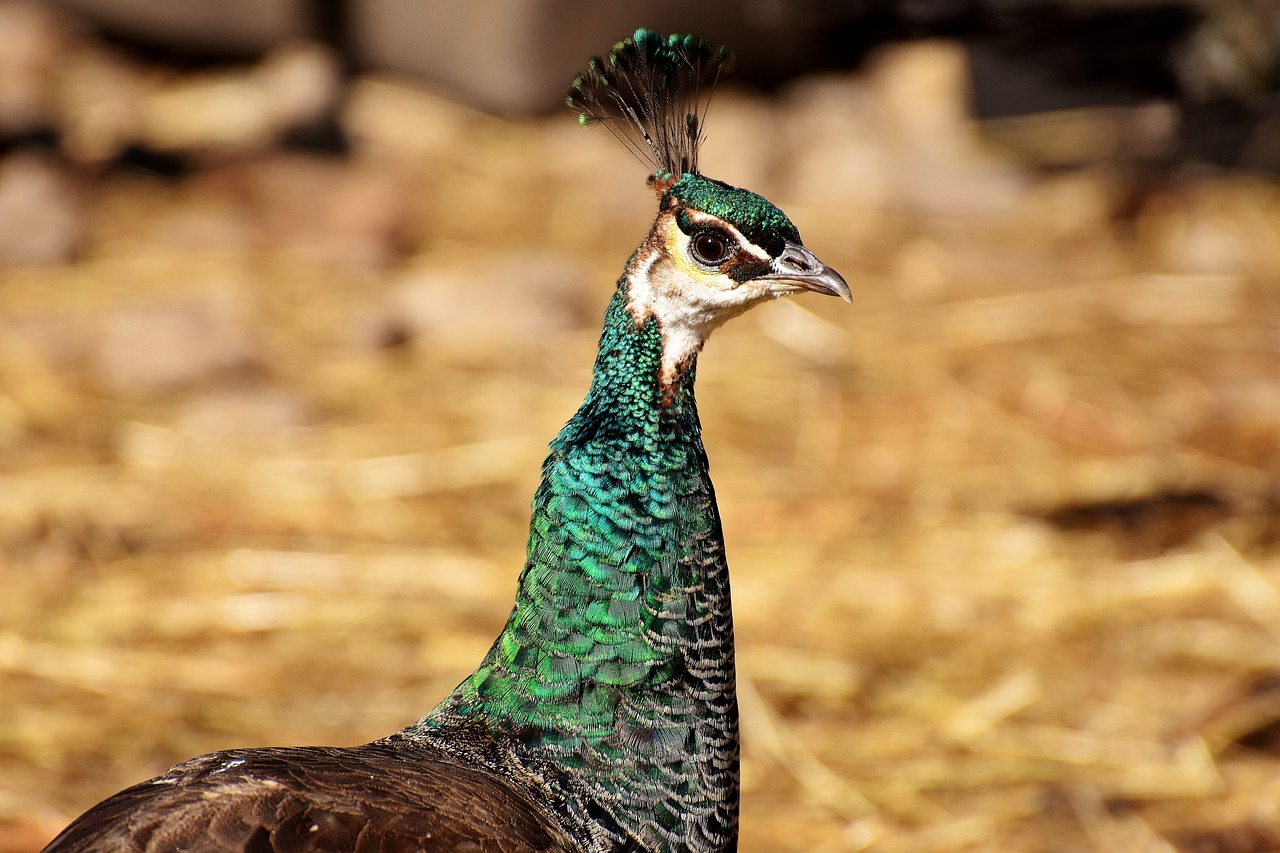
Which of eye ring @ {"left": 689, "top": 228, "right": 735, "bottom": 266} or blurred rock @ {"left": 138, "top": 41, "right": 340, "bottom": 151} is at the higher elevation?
blurred rock @ {"left": 138, "top": 41, "right": 340, "bottom": 151}

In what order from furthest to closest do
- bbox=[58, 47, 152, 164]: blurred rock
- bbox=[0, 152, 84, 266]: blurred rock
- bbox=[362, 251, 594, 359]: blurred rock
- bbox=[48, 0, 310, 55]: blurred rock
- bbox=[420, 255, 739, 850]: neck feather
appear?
bbox=[48, 0, 310, 55]: blurred rock
bbox=[58, 47, 152, 164]: blurred rock
bbox=[0, 152, 84, 266]: blurred rock
bbox=[362, 251, 594, 359]: blurred rock
bbox=[420, 255, 739, 850]: neck feather

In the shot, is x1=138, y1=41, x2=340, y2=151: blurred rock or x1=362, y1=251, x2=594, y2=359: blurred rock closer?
x1=362, y1=251, x2=594, y2=359: blurred rock

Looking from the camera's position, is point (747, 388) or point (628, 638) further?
point (747, 388)

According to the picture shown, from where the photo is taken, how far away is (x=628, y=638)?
6.78 feet

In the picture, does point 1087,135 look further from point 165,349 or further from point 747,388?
point 165,349

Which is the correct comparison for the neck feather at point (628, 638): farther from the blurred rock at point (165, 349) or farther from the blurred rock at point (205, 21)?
the blurred rock at point (205, 21)

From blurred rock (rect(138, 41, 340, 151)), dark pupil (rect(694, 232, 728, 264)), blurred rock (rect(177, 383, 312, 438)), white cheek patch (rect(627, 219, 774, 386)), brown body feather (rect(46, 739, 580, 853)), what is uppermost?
blurred rock (rect(138, 41, 340, 151))

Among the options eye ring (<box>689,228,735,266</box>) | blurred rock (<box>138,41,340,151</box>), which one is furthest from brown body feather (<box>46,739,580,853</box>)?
blurred rock (<box>138,41,340,151</box>)

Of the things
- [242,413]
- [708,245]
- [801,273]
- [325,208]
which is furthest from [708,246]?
[325,208]

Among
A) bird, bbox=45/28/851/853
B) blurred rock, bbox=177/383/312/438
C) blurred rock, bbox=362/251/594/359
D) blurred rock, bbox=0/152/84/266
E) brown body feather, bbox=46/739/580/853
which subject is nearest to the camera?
brown body feather, bbox=46/739/580/853

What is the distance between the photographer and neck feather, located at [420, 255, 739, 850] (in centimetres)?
206

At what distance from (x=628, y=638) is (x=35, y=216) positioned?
13.6 feet

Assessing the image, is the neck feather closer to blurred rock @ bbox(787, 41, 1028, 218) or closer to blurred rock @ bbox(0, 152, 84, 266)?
blurred rock @ bbox(0, 152, 84, 266)

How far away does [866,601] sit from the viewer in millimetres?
3828
